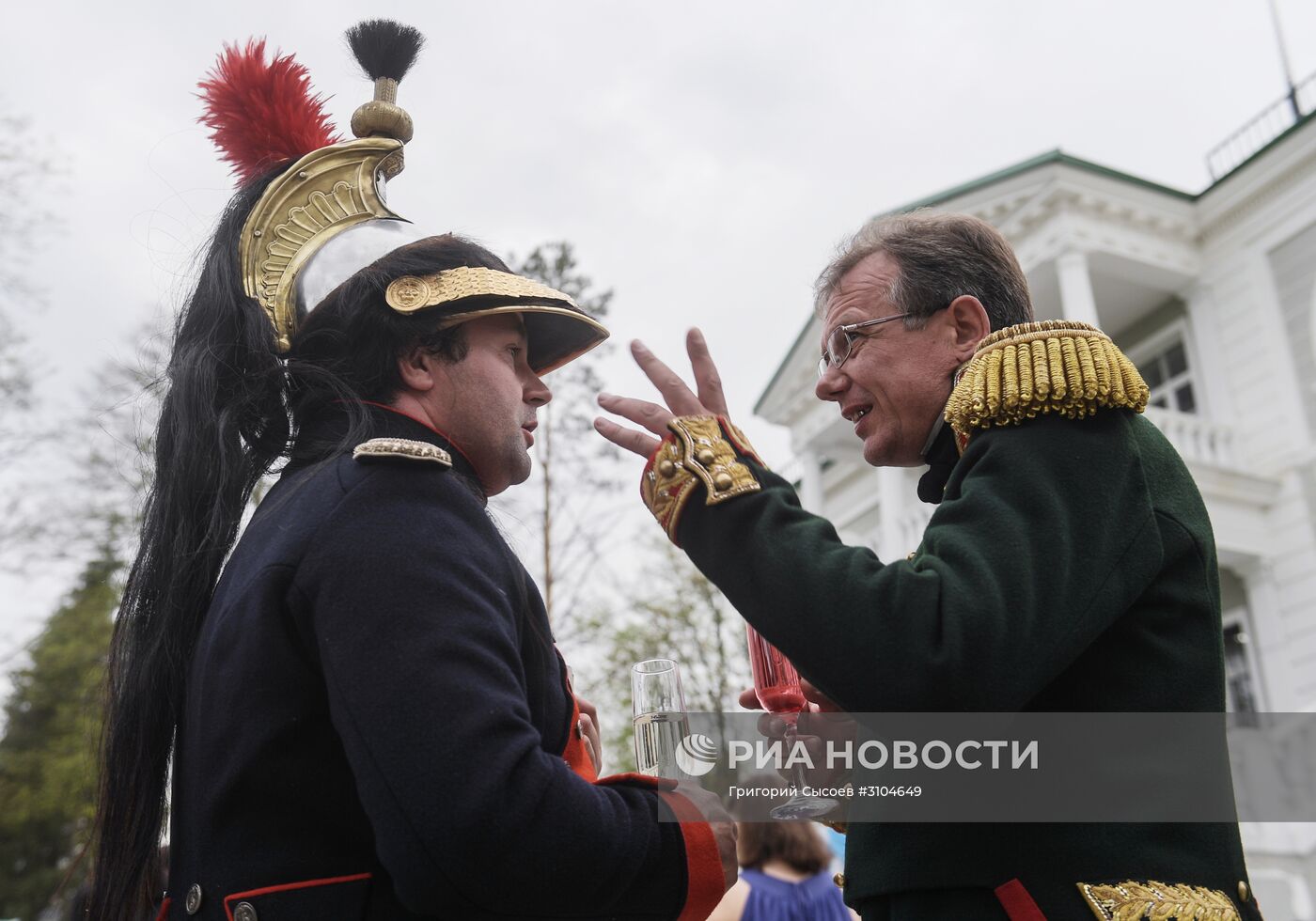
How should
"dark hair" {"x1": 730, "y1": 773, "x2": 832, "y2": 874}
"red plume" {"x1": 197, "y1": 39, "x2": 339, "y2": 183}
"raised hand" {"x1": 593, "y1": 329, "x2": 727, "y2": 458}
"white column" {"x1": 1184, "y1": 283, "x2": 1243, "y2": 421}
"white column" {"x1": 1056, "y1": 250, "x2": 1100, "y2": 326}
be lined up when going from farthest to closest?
"white column" {"x1": 1184, "y1": 283, "x2": 1243, "y2": 421} < "white column" {"x1": 1056, "y1": 250, "x2": 1100, "y2": 326} < "dark hair" {"x1": 730, "y1": 773, "x2": 832, "y2": 874} < "red plume" {"x1": 197, "y1": 39, "x2": 339, "y2": 183} < "raised hand" {"x1": 593, "y1": 329, "x2": 727, "y2": 458}

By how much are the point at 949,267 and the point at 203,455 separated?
5.58 ft

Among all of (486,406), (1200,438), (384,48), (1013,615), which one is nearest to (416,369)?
(486,406)

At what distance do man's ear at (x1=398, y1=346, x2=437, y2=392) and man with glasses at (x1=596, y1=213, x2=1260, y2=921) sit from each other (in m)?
0.45

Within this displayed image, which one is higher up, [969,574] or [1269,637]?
[1269,637]

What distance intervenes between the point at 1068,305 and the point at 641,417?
50.7 feet

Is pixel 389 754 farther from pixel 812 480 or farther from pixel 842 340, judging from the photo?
pixel 812 480

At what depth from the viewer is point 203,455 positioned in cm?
243

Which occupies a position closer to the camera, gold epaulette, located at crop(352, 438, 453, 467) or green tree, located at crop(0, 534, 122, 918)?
gold epaulette, located at crop(352, 438, 453, 467)

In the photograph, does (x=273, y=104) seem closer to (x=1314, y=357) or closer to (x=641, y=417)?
(x=641, y=417)

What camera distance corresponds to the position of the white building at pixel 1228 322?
15.4 metres

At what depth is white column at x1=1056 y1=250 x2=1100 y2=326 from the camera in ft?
53.3

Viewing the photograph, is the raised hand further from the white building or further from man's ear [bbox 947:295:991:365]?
the white building

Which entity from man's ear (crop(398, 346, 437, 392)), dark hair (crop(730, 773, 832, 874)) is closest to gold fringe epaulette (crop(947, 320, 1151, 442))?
man's ear (crop(398, 346, 437, 392))

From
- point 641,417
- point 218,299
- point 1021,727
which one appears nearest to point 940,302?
point 641,417
